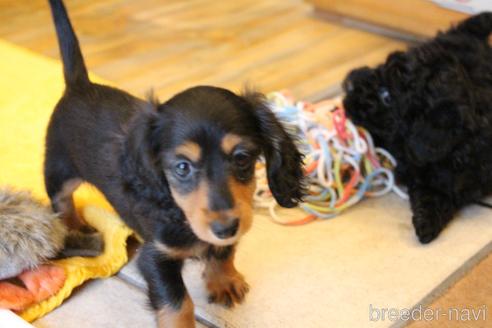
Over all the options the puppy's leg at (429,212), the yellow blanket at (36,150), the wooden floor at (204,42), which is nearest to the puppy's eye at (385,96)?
the puppy's leg at (429,212)

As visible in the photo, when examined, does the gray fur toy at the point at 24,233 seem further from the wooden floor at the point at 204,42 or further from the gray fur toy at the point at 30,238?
the wooden floor at the point at 204,42

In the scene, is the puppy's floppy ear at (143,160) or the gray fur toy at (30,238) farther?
the gray fur toy at (30,238)

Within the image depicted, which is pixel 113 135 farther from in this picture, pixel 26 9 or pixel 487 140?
pixel 26 9

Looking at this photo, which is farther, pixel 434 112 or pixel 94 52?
pixel 94 52

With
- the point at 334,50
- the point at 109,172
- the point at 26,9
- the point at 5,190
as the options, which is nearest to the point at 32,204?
the point at 5,190

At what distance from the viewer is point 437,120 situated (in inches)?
74.0

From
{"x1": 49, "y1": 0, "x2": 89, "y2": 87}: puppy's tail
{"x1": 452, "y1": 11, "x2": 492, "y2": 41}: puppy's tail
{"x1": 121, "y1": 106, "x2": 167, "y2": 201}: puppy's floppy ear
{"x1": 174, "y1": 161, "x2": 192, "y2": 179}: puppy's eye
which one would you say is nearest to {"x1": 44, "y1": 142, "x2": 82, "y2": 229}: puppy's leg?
{"x1": 49, "y1": 0, "x2": 89, "y2": 87}: puppy's tail

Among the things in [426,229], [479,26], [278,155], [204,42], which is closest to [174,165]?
[278,155]

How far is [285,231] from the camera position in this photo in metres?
1.85

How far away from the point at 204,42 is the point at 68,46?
5.43ft

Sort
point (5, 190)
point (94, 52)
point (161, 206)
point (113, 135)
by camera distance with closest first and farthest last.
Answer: point (161, 206) → point (113, 135) → point (5, 190) → point (94, 52)

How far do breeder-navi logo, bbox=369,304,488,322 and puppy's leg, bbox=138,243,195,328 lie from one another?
0.47m

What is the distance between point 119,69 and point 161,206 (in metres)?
1.72

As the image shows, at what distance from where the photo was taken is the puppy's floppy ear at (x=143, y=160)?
4.26 ft
